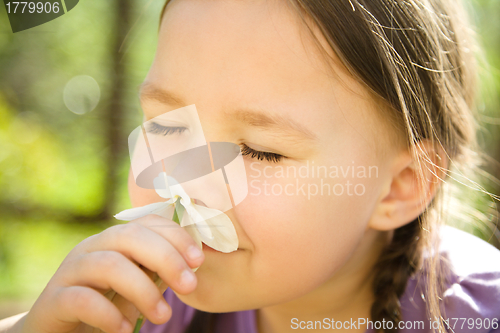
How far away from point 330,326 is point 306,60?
2.92 feet

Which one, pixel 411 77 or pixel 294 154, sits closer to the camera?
pixel 294 154

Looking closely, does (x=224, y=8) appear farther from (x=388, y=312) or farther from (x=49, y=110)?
(x=49, y=110)

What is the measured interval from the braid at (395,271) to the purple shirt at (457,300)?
1.5 inches

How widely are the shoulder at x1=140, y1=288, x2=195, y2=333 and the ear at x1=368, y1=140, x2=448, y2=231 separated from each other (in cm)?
76

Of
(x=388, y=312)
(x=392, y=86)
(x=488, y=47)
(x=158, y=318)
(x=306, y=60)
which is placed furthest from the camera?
(x=488, y=47)

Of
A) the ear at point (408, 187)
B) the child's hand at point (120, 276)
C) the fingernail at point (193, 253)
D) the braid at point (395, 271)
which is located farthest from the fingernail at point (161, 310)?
the braid at point (395, 271)

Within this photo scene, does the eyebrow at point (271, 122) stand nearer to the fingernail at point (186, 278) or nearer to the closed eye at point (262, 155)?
the closed eye at point (262, 155)

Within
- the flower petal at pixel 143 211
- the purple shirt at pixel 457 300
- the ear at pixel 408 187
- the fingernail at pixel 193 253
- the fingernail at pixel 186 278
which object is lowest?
the purple shirt at pixel 457 300

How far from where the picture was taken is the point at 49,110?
1.91m

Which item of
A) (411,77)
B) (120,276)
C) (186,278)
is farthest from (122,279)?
(411,77)

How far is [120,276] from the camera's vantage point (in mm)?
702

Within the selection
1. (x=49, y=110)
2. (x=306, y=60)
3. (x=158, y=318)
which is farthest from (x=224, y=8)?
(x=49, y=110)

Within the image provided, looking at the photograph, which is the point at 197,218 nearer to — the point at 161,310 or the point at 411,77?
the point at 161,310

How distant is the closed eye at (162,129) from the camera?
91 centimetres
